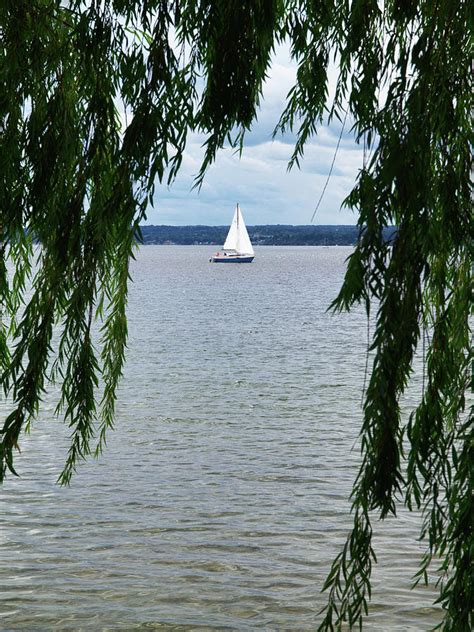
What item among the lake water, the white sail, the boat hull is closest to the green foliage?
the lake water

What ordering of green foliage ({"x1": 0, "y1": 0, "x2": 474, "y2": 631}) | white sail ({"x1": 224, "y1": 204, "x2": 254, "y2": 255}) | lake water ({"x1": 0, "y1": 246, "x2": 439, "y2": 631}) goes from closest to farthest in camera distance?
1. green foliage ({"x1": 0, "y1": 0, "x2": 474, "y2": 631})
2. lake water ({"x1": 0, "y1": 246, "x2": 439, "y2": 631})
3. white sail ({"x1": 224, "y1": 204, "x2": 254, "y2": 255})

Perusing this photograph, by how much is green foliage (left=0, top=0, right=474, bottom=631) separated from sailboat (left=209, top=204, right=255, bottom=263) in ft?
322

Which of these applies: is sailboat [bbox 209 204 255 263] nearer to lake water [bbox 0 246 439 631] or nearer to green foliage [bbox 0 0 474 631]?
lake water [bbox 0 246 439 631]

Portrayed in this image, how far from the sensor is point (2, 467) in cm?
366

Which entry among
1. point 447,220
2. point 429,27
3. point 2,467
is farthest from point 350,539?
point 429,27

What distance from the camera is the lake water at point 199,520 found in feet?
25.9

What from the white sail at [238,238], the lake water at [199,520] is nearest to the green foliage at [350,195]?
the lake water at [199,520]

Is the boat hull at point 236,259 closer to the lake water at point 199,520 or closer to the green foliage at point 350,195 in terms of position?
the lake water at point 199,520

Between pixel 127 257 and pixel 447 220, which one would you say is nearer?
pixel 447 220

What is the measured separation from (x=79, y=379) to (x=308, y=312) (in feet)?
151

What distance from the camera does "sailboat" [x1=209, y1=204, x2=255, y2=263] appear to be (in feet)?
350

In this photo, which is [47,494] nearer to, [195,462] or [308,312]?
[195,462]

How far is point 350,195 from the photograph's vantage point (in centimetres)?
420

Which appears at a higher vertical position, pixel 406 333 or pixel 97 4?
pixel 97 4
